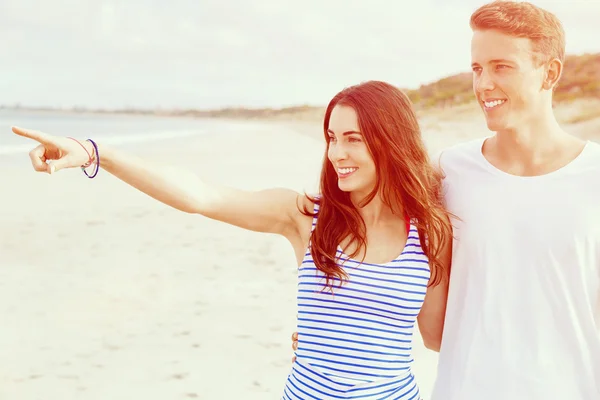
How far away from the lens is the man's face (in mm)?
2773

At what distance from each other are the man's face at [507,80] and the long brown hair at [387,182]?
0.31 meters

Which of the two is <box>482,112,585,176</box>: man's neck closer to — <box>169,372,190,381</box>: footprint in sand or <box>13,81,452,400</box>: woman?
<box>13,81,452,400</box>: woman

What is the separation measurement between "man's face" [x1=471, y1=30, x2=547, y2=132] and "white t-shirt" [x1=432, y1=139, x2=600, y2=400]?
245 millimetres

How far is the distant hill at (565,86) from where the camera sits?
105ft

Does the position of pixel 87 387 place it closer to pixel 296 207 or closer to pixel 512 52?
pixel 296 207

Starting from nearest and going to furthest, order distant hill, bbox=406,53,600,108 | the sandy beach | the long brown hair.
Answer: the long brown hair, the sandy beach, distant hill, bbox=406,53,600,108

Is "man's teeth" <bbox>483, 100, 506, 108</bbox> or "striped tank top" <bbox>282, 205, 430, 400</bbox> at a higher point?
"man's teeth" <bbox>483, 100, 506, 108</bbox>

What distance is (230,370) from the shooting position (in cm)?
511

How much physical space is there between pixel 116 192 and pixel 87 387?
8.45 meters

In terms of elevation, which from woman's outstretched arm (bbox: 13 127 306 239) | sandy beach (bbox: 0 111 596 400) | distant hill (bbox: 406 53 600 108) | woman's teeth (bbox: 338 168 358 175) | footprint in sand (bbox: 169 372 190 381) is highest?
distant hill (bbox: 406 53 600 108)

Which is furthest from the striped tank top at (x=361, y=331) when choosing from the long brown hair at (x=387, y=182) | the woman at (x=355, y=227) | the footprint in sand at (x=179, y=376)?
the footprint in sand at (x=179, y=376)

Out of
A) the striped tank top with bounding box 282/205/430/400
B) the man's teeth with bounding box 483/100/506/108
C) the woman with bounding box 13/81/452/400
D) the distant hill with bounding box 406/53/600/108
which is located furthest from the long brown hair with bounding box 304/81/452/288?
the distant hill with bounding box 406/53/600/108

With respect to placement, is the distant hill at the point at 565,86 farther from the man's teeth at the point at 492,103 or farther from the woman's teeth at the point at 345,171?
the woman's teeth at the point at 345,171

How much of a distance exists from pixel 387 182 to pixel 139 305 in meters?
4.28
